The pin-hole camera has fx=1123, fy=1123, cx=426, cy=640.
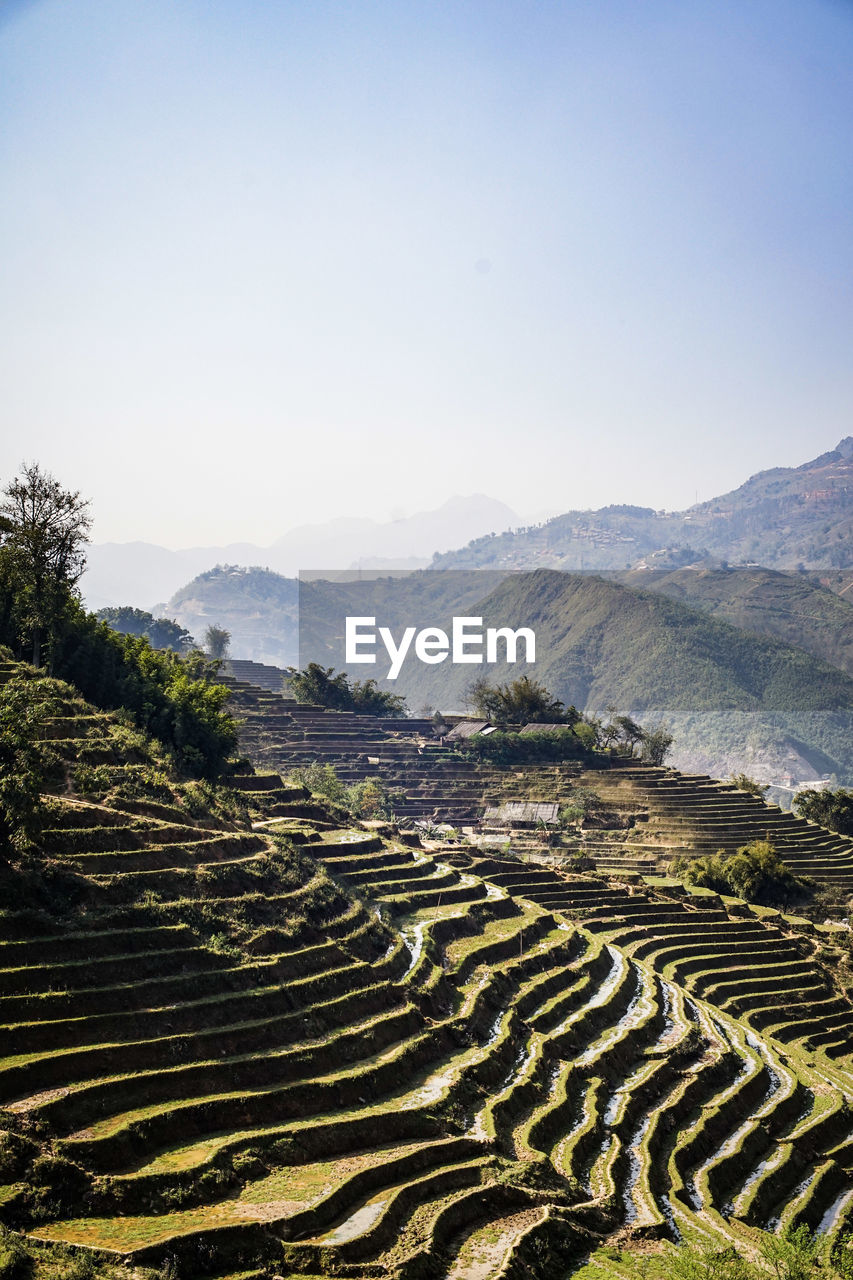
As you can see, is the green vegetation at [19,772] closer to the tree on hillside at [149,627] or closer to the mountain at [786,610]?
the tree on hillside at [149,627]

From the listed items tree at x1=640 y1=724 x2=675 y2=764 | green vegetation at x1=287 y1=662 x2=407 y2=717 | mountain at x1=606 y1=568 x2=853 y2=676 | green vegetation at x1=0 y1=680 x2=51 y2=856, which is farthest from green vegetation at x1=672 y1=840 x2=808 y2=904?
mountain at x1=606 y1=568 x2=853 y2=676

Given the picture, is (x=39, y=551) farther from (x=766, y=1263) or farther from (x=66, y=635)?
(x=766, y=1263)

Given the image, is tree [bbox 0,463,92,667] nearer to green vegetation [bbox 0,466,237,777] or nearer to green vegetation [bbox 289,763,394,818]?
green vegetation [bbox 0,466,237,777]

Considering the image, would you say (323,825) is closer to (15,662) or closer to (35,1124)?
(15,662)

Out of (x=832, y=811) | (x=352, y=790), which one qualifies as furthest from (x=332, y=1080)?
(x=832, y=811)

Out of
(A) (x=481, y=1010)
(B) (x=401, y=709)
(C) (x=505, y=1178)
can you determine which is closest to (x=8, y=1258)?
(C) (x=505, y=1178)

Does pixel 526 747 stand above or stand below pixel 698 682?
below
